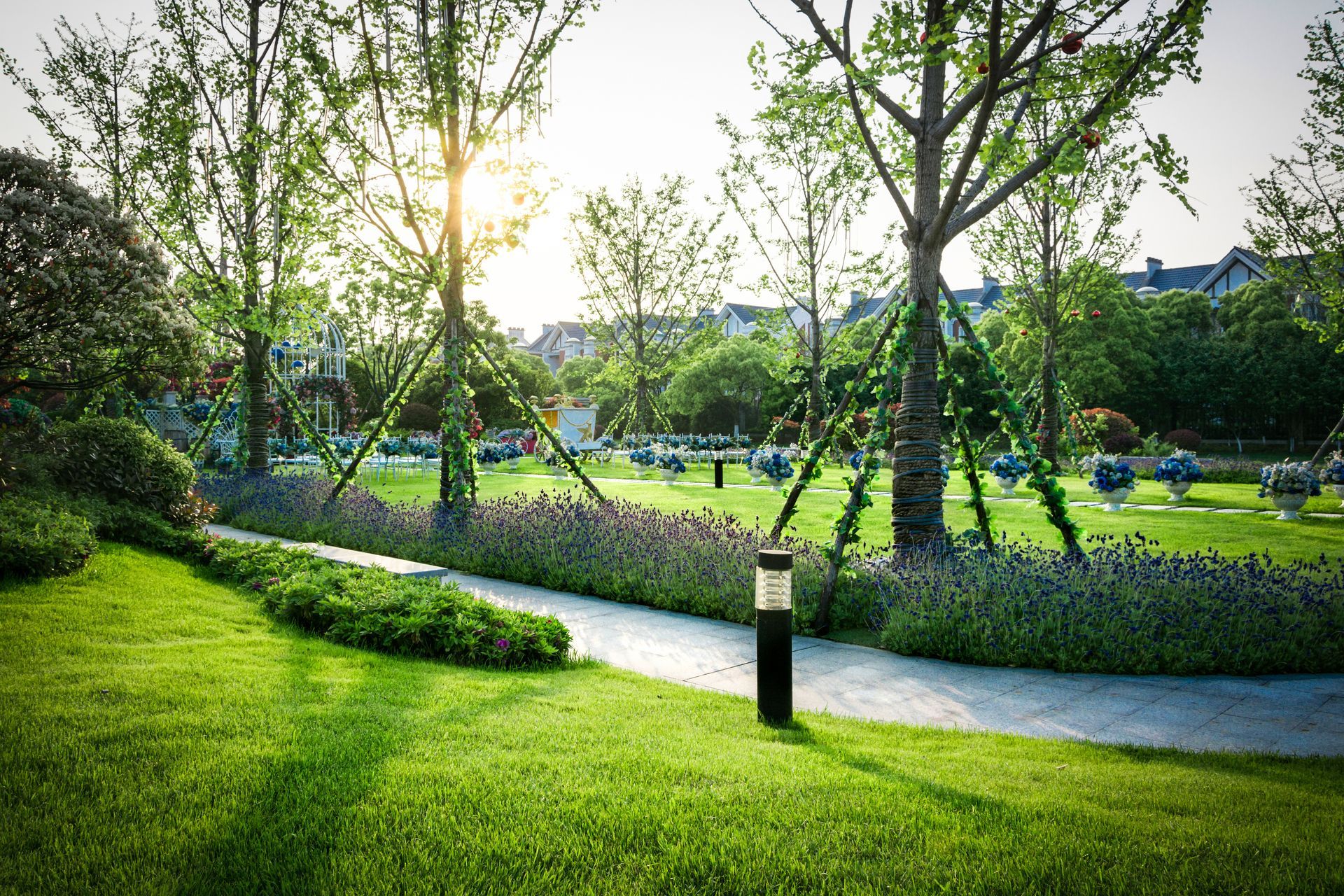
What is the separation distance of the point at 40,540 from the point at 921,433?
789cm

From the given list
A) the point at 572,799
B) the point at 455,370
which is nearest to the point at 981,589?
the point at 572,799

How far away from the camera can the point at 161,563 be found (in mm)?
7930

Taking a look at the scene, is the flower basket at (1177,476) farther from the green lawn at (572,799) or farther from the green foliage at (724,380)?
the green foliage at (724,380)

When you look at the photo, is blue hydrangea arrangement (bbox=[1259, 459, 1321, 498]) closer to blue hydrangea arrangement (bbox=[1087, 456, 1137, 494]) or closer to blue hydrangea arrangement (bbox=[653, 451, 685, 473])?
blue hydrangea arrangement (bbox=[1087, 456, 1137, 494])

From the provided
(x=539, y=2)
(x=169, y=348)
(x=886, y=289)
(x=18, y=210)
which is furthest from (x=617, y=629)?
(x=886, y=289)

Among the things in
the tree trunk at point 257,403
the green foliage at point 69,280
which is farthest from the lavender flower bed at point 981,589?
the tree trunk at point 257,403

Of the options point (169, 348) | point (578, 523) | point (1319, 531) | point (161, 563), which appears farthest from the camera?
point (1319, 531)

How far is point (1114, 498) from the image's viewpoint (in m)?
13.5

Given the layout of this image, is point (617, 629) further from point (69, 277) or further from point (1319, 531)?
point (1319, 531)

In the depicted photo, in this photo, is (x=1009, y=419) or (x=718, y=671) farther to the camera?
(x=1009, y=419)

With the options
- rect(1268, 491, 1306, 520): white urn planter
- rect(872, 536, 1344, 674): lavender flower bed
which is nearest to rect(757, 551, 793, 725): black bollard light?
rect(872, 536, 1344, 674): lavender flower bed

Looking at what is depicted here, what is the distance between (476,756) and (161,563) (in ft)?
20.5

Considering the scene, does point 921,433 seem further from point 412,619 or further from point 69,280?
point 69,280

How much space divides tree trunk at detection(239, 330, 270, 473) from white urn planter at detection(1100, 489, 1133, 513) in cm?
1555
